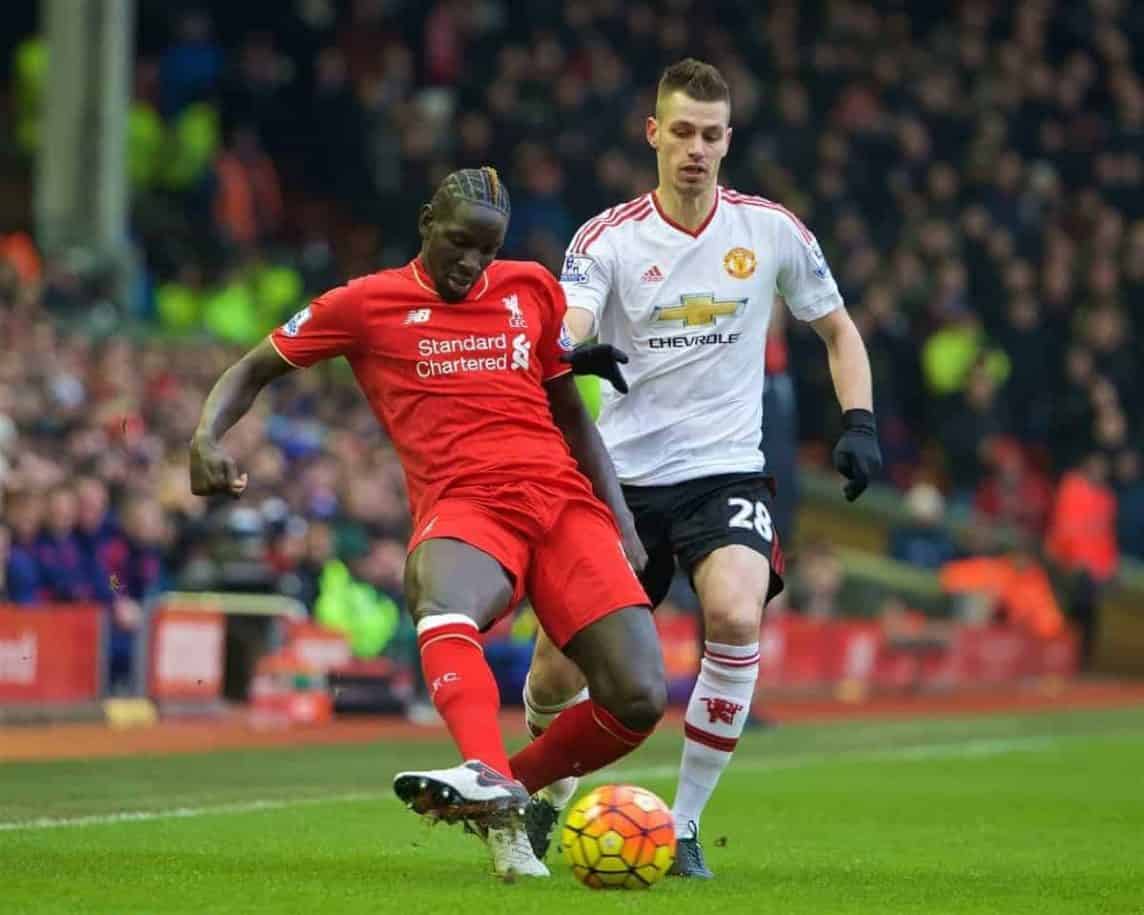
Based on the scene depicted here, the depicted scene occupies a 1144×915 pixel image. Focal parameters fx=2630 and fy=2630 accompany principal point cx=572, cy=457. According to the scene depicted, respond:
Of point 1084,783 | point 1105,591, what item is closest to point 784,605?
point 1105,591

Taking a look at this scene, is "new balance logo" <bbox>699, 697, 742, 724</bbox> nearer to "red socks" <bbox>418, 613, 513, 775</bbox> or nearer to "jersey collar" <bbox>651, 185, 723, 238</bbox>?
"red socks" <bbox>418, 613, 513, 775</bbox>

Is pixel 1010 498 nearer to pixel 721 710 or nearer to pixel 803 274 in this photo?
pixel 803 274

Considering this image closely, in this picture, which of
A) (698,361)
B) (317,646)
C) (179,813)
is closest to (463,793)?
(698,361)

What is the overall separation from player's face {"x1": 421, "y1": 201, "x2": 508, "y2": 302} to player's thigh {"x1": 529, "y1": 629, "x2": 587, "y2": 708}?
124 centimetres

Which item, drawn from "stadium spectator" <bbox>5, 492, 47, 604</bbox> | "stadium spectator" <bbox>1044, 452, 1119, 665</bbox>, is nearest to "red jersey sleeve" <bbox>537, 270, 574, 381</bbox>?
"stadium spectator" <bbox>5, 492, 47, 604</bbox>

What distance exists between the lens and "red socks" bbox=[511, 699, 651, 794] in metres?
7.48

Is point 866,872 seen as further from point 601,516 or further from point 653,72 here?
point 653,72

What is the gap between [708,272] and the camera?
837 centimetres

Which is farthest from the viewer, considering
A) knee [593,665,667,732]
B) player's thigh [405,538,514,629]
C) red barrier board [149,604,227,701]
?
red barrier board [149,604,227,701]

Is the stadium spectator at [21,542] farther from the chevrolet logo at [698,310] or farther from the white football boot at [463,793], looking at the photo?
the white football boot at [463,793]

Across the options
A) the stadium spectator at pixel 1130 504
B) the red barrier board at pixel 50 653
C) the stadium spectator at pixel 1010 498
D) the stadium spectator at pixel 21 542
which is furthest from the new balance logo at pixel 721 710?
the stadium spectator at pixel 1010 498

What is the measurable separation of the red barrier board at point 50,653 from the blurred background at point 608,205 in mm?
1317

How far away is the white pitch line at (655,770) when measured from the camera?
9243 mm

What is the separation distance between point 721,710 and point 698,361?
112 cm
